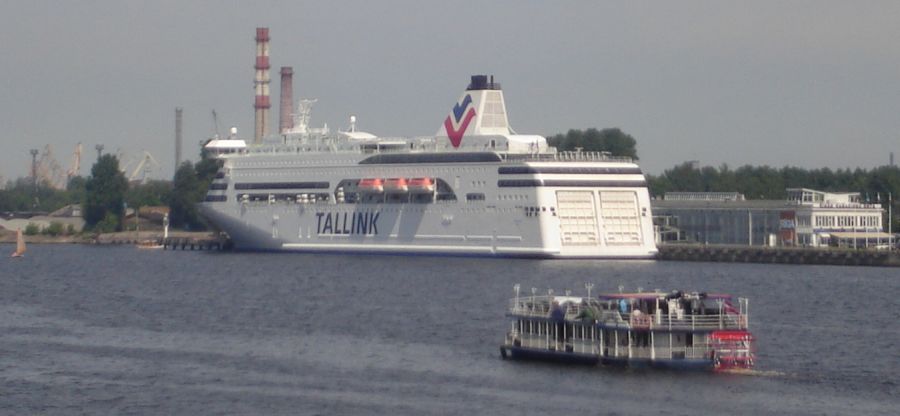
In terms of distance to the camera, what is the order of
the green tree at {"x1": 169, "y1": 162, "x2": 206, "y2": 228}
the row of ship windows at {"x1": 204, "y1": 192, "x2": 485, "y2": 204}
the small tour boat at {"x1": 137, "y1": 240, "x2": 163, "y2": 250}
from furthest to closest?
1. the green tree at {"x1": 169, "y1": 162, "x2": 206, "y2": 228}
2. the small tour boat at {"x1": 137, "y1": 240, "x2": 163, "y2": 250}
3. the row of ship windows at {"x1": 204, "y1": 192, "x2": 485, "y2": 204}

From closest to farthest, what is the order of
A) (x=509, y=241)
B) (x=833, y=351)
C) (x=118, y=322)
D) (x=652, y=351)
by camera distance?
(x=652, y=351) → (x=833, y=351) → (x=118, y=322) → (x=509, y=241)

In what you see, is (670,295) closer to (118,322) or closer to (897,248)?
(118,322)

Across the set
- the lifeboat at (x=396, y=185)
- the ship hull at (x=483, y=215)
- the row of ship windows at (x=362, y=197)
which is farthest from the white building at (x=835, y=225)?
the lifeboat at (x=396, y=185)

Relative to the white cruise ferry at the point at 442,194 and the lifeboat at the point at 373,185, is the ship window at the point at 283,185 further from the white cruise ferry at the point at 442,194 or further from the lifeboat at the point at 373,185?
the lifeboat at the point at 373,185

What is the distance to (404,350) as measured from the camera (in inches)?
1960

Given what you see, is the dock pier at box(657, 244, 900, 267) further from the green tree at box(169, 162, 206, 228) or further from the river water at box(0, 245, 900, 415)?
the green tree at box(169, 162, 206, 228)

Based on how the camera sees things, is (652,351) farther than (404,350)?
No

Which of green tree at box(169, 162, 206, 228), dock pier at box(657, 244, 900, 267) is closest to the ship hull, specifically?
dock pier at box(657, 244, 900, 267)

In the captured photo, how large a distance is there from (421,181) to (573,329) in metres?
59.3

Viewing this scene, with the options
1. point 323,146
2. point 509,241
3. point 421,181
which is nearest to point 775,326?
point 509,241

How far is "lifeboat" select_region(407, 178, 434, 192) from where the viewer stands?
103 metres

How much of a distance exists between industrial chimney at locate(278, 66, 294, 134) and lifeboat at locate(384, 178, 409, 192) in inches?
1802

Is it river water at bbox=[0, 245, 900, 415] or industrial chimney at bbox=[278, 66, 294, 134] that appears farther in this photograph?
industrial chimney at bbox=[278, 66, 294, 134]

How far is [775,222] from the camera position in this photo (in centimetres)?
11344
